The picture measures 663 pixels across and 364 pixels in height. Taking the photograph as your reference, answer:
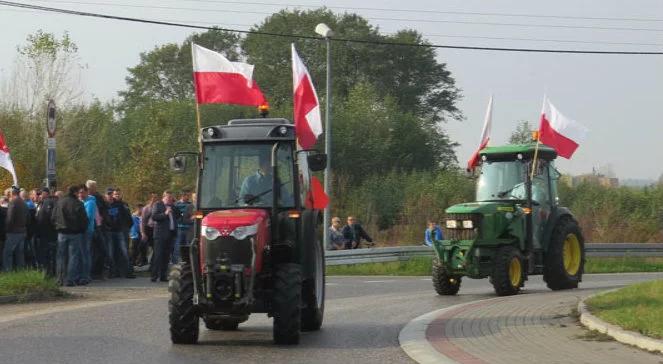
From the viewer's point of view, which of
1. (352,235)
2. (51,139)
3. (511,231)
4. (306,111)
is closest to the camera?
(511,231)

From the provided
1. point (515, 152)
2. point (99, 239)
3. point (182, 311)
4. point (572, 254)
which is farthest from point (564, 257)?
point (182, 311)

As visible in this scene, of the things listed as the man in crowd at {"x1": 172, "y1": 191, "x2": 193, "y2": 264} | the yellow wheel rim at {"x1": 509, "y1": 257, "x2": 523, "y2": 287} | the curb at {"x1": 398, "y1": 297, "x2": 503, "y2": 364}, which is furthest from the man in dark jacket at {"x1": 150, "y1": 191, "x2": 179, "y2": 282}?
the curb at {"x1": 398, "y1": 297, "x2": 503, "y2": 364}

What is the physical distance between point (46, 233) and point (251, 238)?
11.2 meters

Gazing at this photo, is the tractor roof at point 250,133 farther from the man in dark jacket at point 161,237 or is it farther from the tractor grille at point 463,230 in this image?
the man in dark jacket at point 161,237

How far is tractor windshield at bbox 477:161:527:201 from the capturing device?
21.4 metres

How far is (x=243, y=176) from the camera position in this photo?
1368cm

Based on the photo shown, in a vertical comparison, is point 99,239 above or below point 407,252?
above

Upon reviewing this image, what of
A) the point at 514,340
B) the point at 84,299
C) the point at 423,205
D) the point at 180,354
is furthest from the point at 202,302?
the point at 423,205

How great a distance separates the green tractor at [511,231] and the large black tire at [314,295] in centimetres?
585

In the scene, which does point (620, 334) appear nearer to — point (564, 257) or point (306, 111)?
point (564, 257)

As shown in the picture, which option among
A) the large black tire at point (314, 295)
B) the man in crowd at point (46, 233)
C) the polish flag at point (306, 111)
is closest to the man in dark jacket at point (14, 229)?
the man in crowd at point (46, 233)

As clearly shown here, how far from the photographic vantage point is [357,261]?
30.5m

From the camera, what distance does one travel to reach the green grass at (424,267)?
2989 centimetres

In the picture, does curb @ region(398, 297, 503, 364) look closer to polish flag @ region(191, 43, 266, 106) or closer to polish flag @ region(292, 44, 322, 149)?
polish flag @ region(191, 43, 266, 106)
